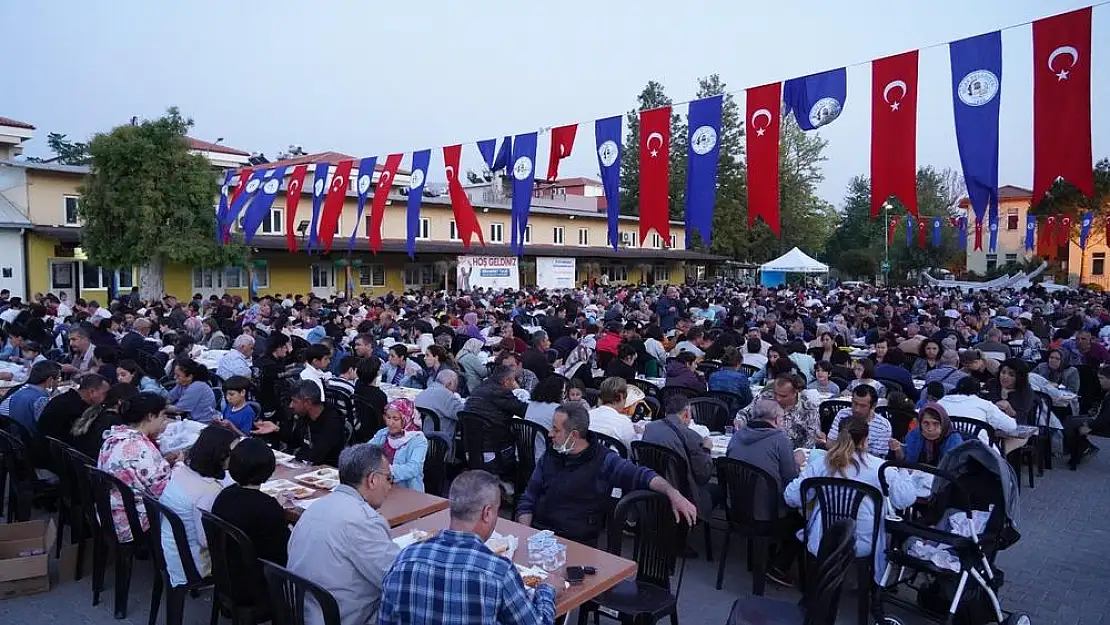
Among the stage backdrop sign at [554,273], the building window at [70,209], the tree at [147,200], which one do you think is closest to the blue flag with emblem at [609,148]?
the tree at [147,200]

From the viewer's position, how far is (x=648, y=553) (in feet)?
12.4

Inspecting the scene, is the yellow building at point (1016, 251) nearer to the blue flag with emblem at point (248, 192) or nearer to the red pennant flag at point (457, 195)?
the red pennant flag at point (457, 195)

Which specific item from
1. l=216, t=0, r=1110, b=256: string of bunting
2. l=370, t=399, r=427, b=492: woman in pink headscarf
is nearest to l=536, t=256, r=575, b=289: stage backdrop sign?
l=216, t=0, r=1110, b=256: string of bunting

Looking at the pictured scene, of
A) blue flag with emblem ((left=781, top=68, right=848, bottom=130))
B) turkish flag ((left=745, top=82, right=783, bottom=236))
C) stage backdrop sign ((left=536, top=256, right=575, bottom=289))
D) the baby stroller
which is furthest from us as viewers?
stage backdrop sign ((left=536, top=256, right=575, bottom=289))

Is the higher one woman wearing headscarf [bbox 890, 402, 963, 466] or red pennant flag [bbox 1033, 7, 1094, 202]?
red pennant flag [bbox 1033, 7, 1094, 202]

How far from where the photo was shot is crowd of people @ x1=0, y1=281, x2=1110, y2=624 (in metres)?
2.97

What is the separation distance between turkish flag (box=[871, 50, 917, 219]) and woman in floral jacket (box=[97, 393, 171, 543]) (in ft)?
24.2

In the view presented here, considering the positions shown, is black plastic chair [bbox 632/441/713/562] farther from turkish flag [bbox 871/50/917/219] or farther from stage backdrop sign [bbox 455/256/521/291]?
stage backdrop sign [bbox 455/256/521/291]

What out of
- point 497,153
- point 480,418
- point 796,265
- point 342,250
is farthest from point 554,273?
point 480,418

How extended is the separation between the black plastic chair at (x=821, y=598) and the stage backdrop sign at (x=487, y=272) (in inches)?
993

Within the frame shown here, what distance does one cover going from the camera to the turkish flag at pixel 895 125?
804 cm

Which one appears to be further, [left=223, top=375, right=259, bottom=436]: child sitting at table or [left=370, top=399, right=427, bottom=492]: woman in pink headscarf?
[left=223, top=375, right=259, bottom=436]: child sitting at table

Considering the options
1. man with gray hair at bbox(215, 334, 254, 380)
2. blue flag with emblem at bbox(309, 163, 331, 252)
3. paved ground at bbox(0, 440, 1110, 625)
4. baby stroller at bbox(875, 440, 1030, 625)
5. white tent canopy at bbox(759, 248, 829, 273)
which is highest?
blue flag with emblem at bbox(309, 163, 331, 252)

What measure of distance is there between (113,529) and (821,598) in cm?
404
